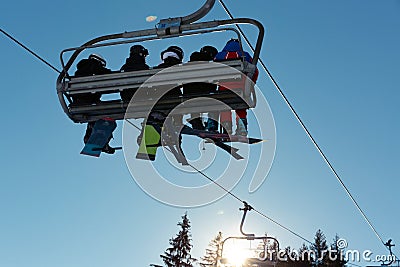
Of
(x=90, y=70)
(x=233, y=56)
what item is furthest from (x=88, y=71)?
(x=233, y=56)

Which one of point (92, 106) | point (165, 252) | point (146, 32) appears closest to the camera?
point (146, 32)

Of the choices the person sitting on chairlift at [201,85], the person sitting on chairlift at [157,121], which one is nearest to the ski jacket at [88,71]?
the person sitting on chairlift at [157,121]

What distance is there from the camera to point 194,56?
5785 mm

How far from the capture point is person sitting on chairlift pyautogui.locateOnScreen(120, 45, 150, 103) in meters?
5.68

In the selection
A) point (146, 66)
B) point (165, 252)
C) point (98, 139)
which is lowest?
point (98, 139)

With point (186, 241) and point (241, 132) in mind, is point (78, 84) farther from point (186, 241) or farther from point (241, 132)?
point (186, 241)

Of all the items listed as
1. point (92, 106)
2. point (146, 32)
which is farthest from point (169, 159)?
point (146, 32)

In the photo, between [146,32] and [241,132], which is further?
[241,132]

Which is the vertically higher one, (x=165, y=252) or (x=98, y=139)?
(x=165, y=252)

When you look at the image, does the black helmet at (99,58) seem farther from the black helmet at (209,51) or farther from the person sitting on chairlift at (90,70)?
the black helmet at (209,51)

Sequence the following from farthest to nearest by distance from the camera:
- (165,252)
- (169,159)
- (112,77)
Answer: (165,252), (169,159), (112,77)

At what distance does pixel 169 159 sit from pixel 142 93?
4.58 ft

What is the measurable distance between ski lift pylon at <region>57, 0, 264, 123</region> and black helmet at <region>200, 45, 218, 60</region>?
0.49m

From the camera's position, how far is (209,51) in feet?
19.9
